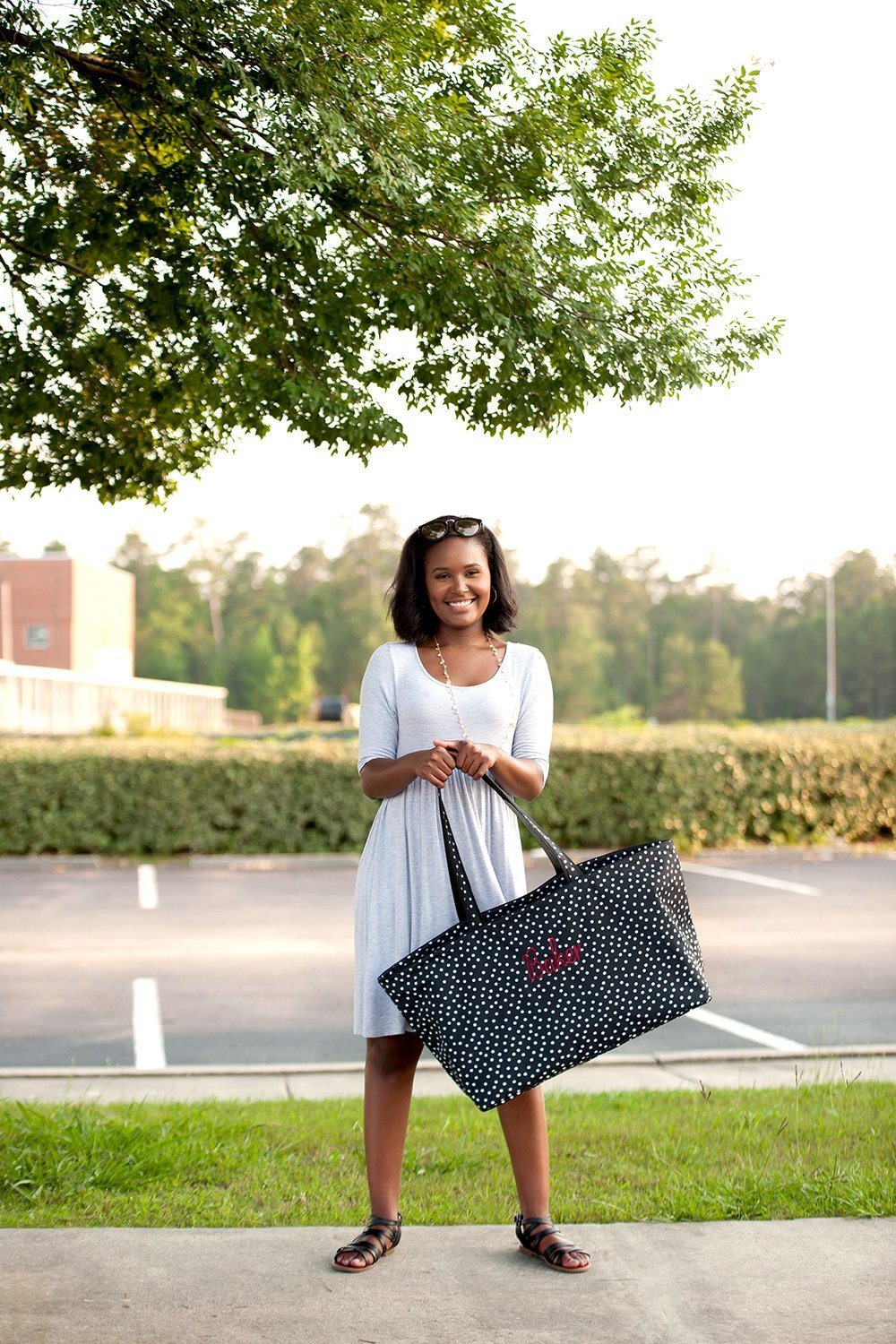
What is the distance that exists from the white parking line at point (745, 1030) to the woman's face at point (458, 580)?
3773 mm

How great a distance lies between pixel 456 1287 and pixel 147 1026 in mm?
4467

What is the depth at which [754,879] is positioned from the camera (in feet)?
45.8

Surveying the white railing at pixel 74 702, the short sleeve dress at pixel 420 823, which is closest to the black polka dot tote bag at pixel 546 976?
the short sleeve dress at pixel 420 823

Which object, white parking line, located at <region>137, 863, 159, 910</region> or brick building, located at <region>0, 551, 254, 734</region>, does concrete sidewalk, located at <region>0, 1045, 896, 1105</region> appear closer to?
white parking line, located at <region>137, 863, 159, 910</region>

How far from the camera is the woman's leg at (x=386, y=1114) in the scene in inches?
135

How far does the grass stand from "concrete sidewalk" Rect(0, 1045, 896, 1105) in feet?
1.79

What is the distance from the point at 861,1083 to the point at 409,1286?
2.93 m

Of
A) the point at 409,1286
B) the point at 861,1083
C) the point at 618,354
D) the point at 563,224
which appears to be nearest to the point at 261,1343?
the point at 409,1286

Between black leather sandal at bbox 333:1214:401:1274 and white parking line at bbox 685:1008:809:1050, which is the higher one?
black leather sandal at bbox 333:1214:401:1274

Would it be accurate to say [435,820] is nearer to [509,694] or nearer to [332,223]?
[509,694]

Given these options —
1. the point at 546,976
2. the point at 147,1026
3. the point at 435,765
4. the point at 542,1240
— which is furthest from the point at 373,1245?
the point at 147,1026

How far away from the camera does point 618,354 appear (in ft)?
12.0

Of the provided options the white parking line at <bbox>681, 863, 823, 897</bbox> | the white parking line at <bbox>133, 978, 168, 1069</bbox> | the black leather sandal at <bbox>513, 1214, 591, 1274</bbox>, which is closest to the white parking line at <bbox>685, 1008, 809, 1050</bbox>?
the white parking line at <bbox>133, 978, 168, 1069</bbox>

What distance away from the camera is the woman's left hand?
3.26 m
